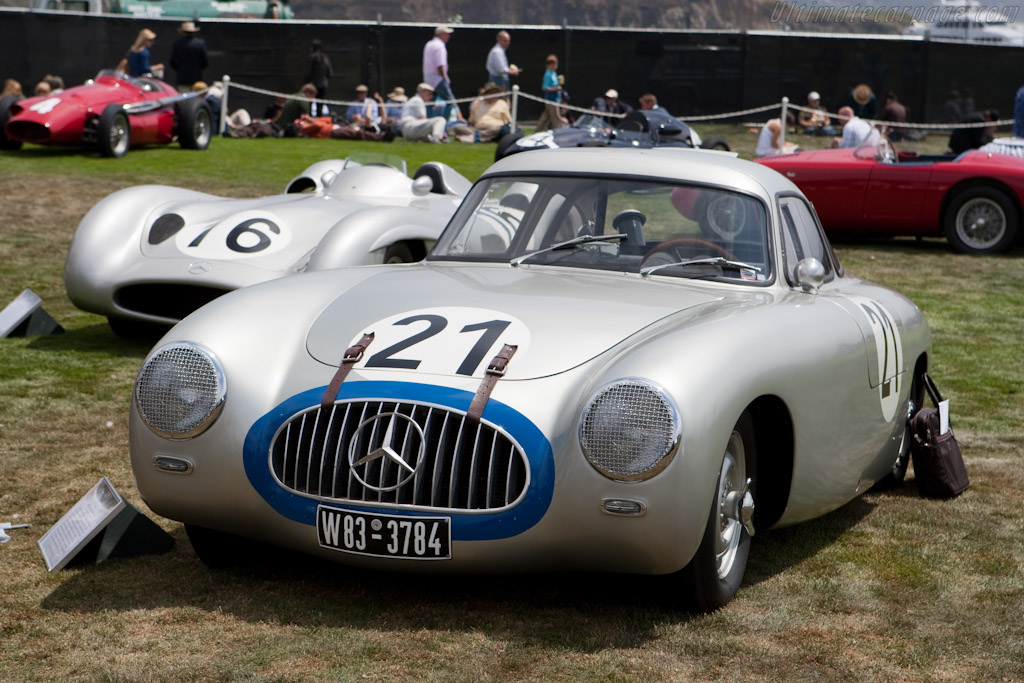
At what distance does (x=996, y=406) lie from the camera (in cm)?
680

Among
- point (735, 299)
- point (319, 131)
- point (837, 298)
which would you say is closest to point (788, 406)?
point (735, 299)

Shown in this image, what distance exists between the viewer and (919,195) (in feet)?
40.4

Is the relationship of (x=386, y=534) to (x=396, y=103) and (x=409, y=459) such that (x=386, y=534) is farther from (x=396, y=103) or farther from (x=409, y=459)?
(x=396, y=103)

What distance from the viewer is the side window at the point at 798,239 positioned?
15.7 ft

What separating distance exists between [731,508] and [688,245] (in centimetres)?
127

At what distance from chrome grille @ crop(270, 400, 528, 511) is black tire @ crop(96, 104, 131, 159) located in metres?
13.5

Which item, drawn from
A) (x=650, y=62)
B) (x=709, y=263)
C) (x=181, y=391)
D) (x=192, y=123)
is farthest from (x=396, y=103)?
(x=181, y=391)

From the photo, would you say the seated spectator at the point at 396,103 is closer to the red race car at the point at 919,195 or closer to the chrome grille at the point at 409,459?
the red race car at the point at 919,195

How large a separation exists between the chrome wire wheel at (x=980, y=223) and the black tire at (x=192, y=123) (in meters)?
10.3

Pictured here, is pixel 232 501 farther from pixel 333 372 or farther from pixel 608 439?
pixel 608 439

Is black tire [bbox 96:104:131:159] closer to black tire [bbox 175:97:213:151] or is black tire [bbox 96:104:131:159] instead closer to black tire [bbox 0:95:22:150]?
black tire [bbox 175:97:213:151]

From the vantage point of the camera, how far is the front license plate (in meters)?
3.50

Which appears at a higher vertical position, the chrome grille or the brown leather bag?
the chrome grille

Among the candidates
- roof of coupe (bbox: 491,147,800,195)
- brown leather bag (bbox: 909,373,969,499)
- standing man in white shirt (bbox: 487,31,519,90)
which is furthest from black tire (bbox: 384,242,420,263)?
standing man in white shirt (bbox: 487,31,519,90)
